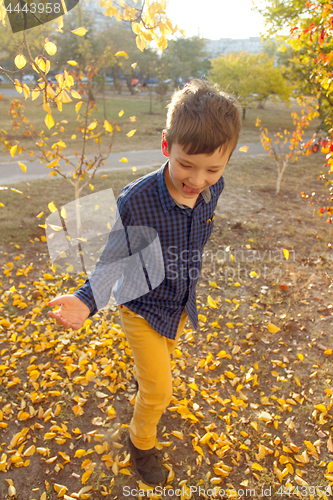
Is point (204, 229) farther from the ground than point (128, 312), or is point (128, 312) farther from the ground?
point (204, 229)

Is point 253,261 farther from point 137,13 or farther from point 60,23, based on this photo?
point 60,23

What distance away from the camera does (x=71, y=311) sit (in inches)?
55.1

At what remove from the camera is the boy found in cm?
135

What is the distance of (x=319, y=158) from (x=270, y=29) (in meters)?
3.88

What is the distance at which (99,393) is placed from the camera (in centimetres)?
239

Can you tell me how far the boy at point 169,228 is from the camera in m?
1.35

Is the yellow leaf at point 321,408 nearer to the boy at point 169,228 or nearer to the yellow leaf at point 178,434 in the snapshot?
the yellow leaf at point 178,434

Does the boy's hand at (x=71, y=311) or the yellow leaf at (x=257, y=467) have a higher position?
the boy's hand at (x=71, y=311)

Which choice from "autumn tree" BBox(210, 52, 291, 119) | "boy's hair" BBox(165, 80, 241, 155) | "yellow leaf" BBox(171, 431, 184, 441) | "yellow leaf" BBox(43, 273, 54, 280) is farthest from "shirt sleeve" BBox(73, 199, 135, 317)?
"autumn tree" BBox(210, 52, 291, 119)

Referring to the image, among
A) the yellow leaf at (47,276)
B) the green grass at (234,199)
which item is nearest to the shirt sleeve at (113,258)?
the yellow leaf at (47,276)

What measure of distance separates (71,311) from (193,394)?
1.41m

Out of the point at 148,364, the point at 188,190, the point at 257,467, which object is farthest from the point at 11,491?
the point at 188,190
